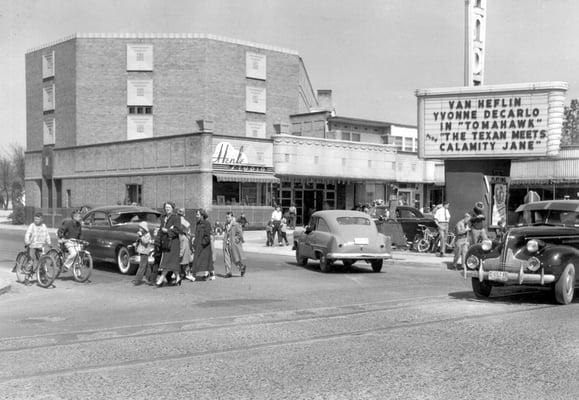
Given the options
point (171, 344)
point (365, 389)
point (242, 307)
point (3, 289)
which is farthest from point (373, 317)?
point (3, 289)

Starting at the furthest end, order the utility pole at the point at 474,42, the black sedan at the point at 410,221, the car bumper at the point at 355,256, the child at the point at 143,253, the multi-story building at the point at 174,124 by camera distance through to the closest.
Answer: the multi-story building at the point at 174,124, the black sedan at the point at 410,221, the utility pole at the point at 474,42, the car bumper at the point at 355,256, the child at the point at 143,253

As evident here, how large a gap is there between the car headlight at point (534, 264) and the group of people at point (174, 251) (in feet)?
23.3

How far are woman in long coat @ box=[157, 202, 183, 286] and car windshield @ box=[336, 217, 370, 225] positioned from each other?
5.15 metres

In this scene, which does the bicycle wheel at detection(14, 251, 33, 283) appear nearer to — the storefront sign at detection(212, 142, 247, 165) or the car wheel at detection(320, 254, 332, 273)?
the car wheel at detection(320, 254, 332, 273)

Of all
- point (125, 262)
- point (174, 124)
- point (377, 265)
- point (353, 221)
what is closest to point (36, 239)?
point (125, 262)

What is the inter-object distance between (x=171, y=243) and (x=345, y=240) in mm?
4992

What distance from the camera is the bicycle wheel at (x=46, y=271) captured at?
14586 millimetres

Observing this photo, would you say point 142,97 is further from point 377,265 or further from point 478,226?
point 478,226

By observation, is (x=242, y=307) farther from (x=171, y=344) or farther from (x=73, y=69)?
(x=73, y=69)

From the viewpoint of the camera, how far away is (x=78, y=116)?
1987 inches

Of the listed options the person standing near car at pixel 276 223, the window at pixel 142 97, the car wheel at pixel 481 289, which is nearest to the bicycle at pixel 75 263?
the car wheel at pixel 481 289

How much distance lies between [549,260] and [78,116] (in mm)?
44625

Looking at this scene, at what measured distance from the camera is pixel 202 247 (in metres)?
15.5

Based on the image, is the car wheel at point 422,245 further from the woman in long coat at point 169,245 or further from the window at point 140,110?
the window at point 140,110
